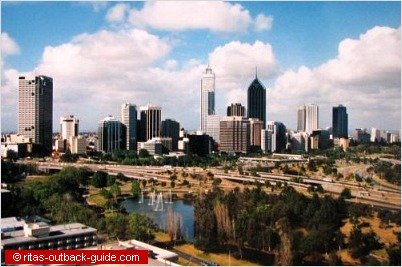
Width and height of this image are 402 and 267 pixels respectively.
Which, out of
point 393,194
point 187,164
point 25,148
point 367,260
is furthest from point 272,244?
point 25,148

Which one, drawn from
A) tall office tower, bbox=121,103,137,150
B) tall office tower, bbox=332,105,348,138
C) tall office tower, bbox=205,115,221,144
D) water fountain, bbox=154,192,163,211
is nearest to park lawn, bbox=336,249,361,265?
water fountain, bbox=154,192,163,211

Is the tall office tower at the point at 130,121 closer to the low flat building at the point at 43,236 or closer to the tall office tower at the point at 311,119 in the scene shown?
the tall office tower at the point at 311,119

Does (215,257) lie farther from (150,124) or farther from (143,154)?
(150,124)

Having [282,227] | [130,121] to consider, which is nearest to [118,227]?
[282,227]

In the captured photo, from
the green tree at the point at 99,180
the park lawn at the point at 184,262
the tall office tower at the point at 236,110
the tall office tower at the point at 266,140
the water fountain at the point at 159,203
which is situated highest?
the tall office tower at the point at 236,110

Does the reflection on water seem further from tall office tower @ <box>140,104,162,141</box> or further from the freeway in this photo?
tall office tower @ <box>140,104,162,141</box>

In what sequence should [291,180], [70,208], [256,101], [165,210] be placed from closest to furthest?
[70,208] → [165,210] → [291,180] → [256,101]

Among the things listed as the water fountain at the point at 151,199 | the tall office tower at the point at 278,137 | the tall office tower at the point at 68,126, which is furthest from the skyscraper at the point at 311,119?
the water fountain at the point at 151,199
